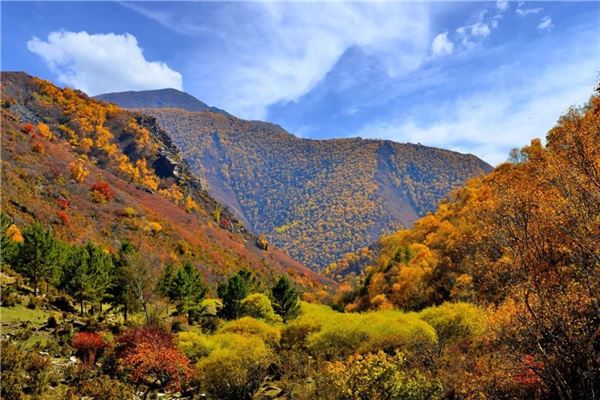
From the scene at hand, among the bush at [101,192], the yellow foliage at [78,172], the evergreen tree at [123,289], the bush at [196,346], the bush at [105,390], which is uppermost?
the yellow foliage at [78,172]

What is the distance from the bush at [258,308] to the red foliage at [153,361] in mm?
17436

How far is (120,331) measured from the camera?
35.6 meters

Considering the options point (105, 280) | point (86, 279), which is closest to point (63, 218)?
point (105, 280)

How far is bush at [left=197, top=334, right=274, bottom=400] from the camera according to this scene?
24844 millimetres

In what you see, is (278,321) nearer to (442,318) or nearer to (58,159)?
(442,318)

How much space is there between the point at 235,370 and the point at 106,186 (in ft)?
300

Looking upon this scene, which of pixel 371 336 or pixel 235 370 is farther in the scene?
pixel 371 336

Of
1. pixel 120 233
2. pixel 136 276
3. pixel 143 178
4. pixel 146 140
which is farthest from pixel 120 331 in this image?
pixel 146 140

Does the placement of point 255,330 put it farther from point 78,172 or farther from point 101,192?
point 78,172

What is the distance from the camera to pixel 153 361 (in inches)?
1046

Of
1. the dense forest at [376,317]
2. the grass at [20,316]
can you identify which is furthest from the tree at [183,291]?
the grass at [20,316]

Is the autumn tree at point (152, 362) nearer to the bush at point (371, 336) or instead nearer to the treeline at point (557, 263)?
the bush at point (371, 336)

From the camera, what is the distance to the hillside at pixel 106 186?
271 ft

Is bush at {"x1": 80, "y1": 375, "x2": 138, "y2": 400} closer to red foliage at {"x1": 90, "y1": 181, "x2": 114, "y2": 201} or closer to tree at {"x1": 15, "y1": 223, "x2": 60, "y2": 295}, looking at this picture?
tree at {"x1": 15, "y1": 223, "x2": 60, "y2": 295}
